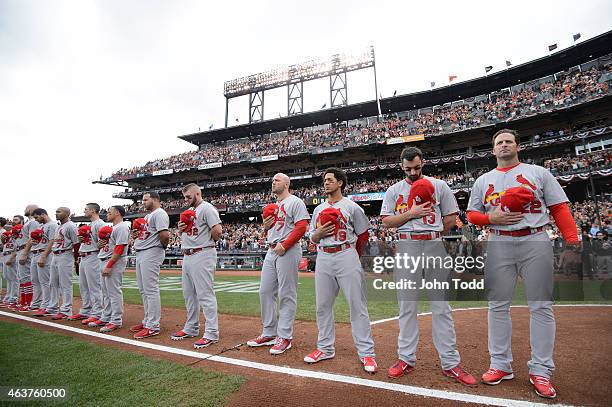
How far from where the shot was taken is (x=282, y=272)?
4.12 metres

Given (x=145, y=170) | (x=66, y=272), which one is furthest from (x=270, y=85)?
(x=66, y=272)

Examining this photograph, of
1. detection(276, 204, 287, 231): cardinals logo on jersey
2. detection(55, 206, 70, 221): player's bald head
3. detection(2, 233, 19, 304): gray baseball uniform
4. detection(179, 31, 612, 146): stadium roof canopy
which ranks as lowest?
detection(2, 233, 19, 304): gray baseball uniform

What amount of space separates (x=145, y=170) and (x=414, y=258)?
46.7 metres

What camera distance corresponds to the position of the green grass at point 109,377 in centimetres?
267

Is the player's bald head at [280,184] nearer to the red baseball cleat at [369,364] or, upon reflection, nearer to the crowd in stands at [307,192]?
the red baseball cleat at [369,364]

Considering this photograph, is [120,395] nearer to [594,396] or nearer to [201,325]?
[201,325]

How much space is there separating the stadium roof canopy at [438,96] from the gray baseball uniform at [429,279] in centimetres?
3377

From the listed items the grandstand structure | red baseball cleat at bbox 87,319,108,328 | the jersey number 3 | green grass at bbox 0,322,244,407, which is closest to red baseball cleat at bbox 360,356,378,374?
green grass at bbox 0,322,244,407

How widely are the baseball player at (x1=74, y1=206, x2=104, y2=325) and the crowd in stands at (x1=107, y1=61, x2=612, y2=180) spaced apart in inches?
1116

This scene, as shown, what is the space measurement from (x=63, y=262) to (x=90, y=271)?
1.03 meters

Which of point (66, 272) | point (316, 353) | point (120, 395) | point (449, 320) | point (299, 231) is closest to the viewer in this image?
point (120, 395)

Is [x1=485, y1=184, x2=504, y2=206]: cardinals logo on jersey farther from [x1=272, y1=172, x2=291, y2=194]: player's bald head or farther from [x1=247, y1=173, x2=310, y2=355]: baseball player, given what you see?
[x1=272, y1=172, x2=291, y2=194]: player's bald head

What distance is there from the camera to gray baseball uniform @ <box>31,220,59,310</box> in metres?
7.14

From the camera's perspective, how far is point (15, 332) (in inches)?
206
